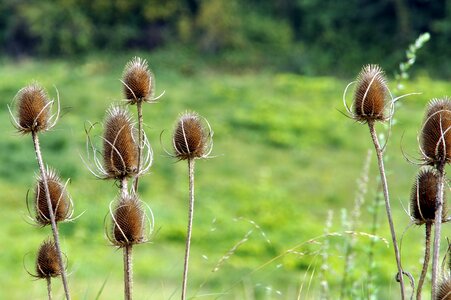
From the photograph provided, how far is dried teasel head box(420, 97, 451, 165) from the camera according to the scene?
5.18 ft

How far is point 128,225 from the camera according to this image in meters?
1.68

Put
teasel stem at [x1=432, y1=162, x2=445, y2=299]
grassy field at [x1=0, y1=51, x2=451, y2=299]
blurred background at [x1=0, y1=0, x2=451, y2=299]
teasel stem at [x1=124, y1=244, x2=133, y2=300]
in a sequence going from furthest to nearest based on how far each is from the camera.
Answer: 1. grassy field at [x1=0, y1=51, x2=451, y2=299]
2. blurred background at [x1=0, y1=0, x2=451, y2=299]
3. teasel stem at [x1=124, y1=244, x2=133, y2=300]
4. teasel stem at [x1=432, y1=162, x2=445, y2=299]

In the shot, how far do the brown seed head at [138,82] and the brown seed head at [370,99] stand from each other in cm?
45

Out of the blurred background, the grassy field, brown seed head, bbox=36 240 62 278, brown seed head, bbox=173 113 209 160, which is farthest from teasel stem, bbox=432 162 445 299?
the grassy field

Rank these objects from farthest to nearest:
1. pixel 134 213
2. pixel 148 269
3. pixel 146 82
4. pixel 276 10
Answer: pixel 276 10, pixel 148 269, pixel 146 82, pixel 134 213

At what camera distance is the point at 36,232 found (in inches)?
Answer: 508

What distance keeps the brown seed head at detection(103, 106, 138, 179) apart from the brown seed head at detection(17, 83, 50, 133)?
139 mm

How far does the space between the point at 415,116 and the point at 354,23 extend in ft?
41.6

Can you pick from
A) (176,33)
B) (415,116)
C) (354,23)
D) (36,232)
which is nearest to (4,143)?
(36,232)

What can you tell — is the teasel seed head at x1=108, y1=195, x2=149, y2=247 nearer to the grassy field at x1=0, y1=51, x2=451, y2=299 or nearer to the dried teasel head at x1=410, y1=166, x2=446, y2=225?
the dried teasel head at x1=410, y1=166, x2=446, y2=225

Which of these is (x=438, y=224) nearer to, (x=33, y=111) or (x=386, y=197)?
(x=386, y=197)

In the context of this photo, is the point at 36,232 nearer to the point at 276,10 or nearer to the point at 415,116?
the point at 415,116

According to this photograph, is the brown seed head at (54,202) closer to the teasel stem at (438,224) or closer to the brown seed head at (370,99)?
the brown seed head at (370,99)

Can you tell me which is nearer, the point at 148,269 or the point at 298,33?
the point at 148,269
